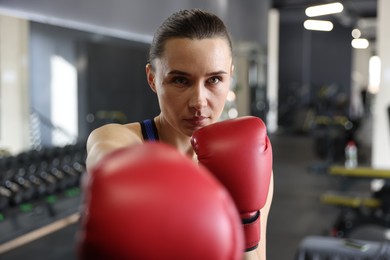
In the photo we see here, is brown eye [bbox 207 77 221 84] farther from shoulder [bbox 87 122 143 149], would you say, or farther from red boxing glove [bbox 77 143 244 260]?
red boxing glove [bbox 77 143 244 260]

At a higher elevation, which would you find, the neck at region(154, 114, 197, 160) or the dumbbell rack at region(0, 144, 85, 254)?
the neck at region(154, 114, 197, 160)

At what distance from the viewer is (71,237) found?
14.8ft

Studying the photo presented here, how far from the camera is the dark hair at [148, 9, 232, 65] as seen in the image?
1.02m

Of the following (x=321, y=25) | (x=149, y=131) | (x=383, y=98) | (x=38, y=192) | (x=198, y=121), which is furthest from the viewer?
(x=321, y=25)

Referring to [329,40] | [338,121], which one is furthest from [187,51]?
[329,40]

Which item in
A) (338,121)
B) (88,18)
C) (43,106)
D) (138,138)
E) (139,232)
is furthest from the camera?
(338,121)

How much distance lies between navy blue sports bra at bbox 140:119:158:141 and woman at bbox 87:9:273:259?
11 cm

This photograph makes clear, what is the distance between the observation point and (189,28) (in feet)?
3.37

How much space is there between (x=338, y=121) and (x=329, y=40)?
684 cm

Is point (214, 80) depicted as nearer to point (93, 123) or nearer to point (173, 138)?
point (173, 138)

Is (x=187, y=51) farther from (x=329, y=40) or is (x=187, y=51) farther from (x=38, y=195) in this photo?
(x=329, y=40)

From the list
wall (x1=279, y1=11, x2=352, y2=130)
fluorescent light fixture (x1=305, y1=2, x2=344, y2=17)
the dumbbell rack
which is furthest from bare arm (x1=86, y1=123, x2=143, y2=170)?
wall (x1=279, y1=11, x2=352, y2=130)

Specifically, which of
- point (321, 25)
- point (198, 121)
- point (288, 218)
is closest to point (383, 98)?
point (288, 218)

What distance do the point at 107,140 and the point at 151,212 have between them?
470 millimetres
